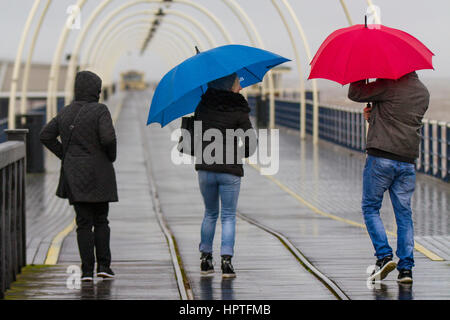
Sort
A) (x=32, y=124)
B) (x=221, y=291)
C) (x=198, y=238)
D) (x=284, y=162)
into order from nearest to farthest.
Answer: (x=221, y=291) < (x=198, y=238) < (x=32, y=124) < (x=284, y=162)

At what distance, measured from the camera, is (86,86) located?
7367 millimetres

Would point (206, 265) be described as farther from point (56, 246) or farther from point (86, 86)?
point (56, 246)

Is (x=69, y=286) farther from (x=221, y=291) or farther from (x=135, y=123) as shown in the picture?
(x=135, y=123)

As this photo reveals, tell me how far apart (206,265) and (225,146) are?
100 cm

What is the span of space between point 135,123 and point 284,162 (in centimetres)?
1869

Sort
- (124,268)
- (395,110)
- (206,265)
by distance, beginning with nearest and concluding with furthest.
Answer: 1. (395,110)
2. (206,265)
3. (124,268)

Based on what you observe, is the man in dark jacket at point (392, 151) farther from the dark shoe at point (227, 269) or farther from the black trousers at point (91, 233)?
the black trousers at point (91, 233)

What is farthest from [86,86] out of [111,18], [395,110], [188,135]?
[111,18]

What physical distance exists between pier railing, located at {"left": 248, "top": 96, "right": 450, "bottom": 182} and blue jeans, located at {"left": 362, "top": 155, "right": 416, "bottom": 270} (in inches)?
409

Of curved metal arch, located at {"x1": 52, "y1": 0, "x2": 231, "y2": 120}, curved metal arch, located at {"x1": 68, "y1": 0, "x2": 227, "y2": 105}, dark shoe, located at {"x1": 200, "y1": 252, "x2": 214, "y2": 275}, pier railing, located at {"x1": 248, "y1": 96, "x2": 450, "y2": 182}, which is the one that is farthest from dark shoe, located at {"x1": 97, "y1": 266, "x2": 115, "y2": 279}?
curved metal arch, located at {"x1": 68, "y1": 0, "x2": 227, "y2": 105}

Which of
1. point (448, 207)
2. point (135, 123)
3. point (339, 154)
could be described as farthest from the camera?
point (135, 123)

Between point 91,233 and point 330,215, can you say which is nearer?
point 91,233

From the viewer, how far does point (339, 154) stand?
24953mm

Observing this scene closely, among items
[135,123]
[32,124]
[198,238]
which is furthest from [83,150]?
[135,123]
